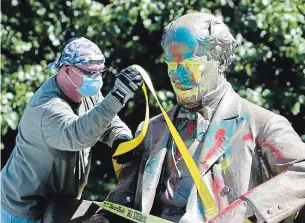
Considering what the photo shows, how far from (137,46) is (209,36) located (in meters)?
3.96

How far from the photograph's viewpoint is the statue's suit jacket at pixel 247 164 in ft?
16.9

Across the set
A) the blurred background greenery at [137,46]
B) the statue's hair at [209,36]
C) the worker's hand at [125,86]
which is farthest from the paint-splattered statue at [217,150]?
the blurred background greenery at [137,46]

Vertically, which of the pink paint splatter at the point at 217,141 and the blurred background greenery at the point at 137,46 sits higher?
the pink paint splatter at the point at 217,141

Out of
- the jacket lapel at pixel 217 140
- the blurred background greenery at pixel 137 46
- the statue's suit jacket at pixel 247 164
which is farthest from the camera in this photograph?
the blurred background greenery at pixel 137 46

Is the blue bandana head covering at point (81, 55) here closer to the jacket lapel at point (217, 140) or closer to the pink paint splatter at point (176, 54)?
the pink paint splatter at point (176, 54)

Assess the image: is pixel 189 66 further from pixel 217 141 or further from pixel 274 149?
pixel 274 149

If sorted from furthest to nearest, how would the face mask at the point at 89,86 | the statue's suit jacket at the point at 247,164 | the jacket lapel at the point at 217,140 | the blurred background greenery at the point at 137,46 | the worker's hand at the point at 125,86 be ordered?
the blurred background greenery at the point at 137,46 → the face mask at the point at 89,86 → the worker's hand at the point at 125,86 → the jacket lapel at the point at 217,140 → the statue's suit jacket at the point at 247,164

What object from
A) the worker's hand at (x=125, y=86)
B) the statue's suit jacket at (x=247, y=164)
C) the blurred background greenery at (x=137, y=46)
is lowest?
the blurred background greenery at (x=137, y=46)

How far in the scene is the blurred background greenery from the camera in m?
8.71

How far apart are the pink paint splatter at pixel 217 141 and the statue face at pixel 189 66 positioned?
0.18 metres

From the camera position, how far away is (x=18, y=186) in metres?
6.02

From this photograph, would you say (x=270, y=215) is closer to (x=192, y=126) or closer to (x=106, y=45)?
(x=192, y=126)

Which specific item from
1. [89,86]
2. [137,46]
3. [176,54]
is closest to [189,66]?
[176,54]

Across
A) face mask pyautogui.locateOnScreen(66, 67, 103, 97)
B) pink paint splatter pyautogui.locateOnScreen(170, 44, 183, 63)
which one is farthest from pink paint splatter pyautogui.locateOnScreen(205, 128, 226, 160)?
face mask pyautogui.locateOnScreen(66, 67, 103, 97)
